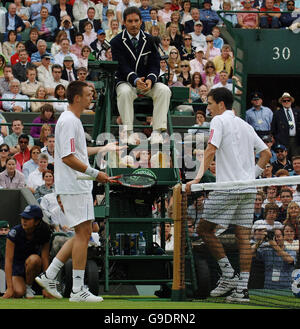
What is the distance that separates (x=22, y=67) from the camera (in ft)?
59.6

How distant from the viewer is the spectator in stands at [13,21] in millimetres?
20203

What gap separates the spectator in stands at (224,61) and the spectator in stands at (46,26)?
386 cm

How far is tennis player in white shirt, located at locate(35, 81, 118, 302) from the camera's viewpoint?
26.9 feet

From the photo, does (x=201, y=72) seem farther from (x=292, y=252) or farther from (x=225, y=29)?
(x=292, y=252)

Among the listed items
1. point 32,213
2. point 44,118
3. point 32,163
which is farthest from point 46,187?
point 32,213

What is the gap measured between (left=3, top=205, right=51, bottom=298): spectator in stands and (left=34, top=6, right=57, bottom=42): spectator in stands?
11294 mm

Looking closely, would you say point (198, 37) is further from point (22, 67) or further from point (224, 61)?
point (22, 67)

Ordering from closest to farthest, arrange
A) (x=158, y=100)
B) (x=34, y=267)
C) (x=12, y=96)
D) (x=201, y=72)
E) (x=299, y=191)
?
(x=34, y=267)
(x=158, y=100)
(x=299, y=191)
(x=12, y=96)
(x=201, y=72)

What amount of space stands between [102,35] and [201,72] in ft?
7.91

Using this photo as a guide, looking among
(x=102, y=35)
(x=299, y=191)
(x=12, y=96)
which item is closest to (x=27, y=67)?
(x=12, y=96)

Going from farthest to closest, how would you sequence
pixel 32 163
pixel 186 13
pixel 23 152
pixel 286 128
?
pixel 186 13, pixel 286 128, pixel 23 152, pixel 32 163

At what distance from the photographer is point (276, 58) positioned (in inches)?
820

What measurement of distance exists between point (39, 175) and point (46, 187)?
82cm

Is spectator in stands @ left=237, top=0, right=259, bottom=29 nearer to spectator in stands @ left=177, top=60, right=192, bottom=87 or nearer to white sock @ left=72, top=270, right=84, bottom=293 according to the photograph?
spectator in stands @ left=177, top=60, right=192, bottom=87
